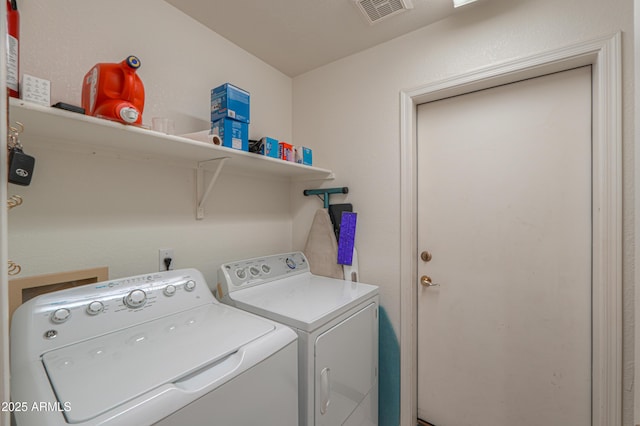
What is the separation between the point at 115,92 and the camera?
957 millimetres

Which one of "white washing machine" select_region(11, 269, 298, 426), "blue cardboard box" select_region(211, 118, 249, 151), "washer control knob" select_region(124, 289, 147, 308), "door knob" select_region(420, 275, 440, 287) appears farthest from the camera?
"door knob" select_region(420, 275, 440, 287)

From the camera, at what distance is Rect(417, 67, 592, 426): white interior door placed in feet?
4.42

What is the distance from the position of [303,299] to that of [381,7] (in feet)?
5.33

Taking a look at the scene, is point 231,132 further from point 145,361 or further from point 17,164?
point 145,361

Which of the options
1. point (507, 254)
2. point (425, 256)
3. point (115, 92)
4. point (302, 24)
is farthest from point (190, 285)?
point (507, 254)

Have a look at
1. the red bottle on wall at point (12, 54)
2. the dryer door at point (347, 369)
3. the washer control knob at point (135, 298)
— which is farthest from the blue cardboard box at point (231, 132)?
the dryer door at point (347, 369)

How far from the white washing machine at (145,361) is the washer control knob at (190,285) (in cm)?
4

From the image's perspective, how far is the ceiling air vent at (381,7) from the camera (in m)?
1.40

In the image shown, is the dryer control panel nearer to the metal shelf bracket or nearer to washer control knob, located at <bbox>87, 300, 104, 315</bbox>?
the metal shelf bracket

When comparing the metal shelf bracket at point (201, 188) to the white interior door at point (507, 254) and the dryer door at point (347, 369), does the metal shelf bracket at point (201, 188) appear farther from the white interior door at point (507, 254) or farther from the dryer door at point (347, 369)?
the white interior door at point (507, 254)

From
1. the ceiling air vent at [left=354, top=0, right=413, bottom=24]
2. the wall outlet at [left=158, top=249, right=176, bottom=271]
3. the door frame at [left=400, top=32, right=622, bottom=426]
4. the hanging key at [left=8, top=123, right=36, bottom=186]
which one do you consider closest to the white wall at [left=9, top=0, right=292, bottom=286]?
the wall outlet at [left=158, top=249, right=176, bottom=271]

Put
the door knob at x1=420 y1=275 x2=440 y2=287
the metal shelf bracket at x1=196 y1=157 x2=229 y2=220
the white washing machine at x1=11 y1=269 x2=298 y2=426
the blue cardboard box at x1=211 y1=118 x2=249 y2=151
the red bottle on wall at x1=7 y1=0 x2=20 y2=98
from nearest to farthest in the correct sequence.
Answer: the white washing machine at x1=11 y1=269 x2=298 y2=426 → the red bottle on wall at x1=7 y1=0 x2=20 y2=98 → the blue cardboard box at x1=211 y1=118 x2=249 y2=151 → the metal shelf bracket at x1=196 y1=157 x2=229 y2=220 → the door knob at x1=420 y1=275 x2=440 y2=287

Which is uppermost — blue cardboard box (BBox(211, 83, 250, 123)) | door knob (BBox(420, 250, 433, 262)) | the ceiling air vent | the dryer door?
the ceiling air vent

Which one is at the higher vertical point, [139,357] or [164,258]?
[164,258]
